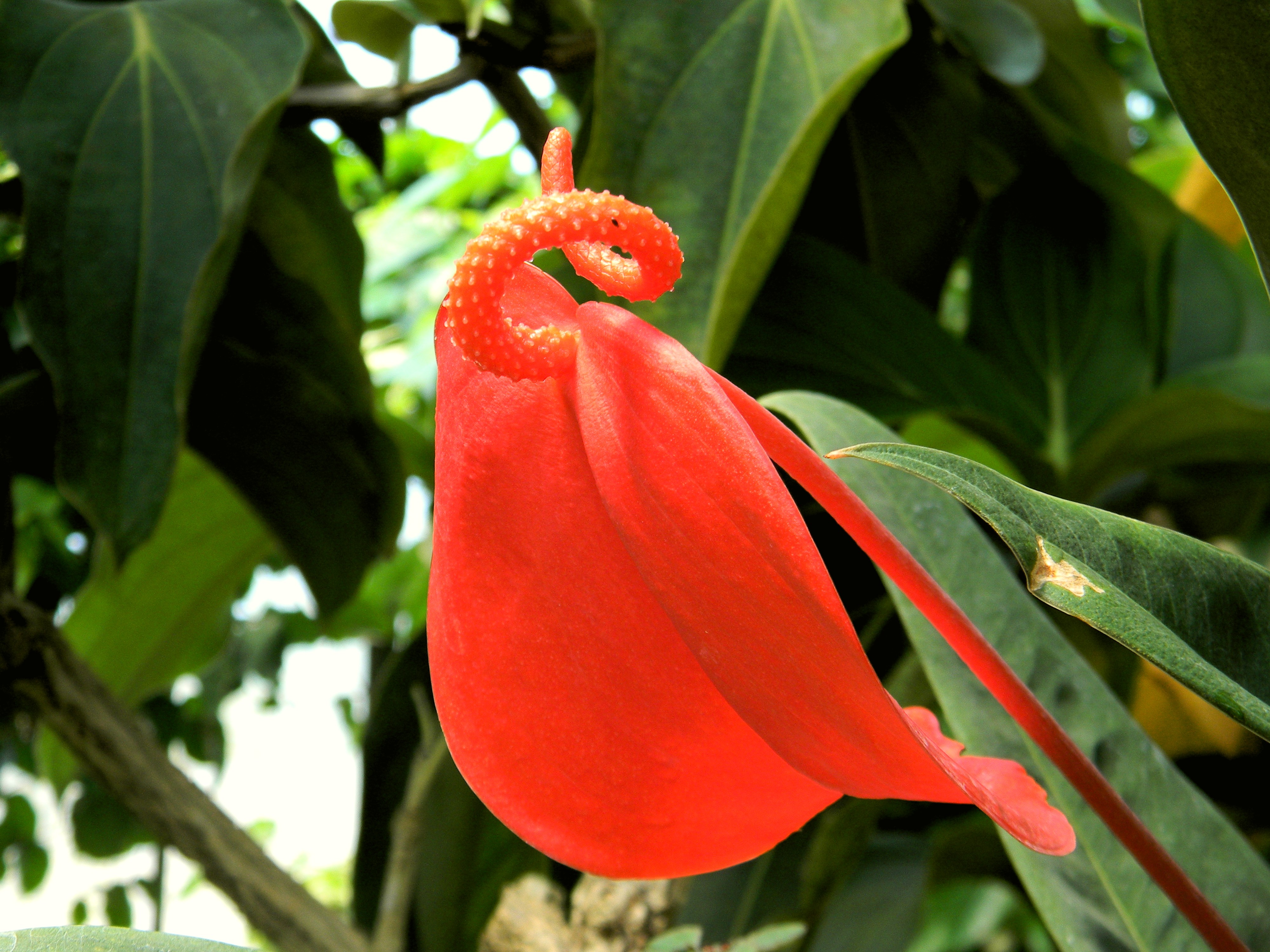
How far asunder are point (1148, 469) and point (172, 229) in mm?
578

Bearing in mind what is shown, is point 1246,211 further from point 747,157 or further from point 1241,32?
point 747,157

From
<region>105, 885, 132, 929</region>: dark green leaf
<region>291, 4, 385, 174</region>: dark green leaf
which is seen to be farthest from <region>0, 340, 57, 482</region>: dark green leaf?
<region>105, 885, 132, 929</region>: dark green leaf

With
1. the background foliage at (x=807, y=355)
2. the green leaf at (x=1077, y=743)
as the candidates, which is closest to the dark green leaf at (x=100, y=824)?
the background foliage at (x=807, y=355)

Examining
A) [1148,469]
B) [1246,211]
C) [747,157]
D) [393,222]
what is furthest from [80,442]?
[393,222]

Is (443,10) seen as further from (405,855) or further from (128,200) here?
(405,855)

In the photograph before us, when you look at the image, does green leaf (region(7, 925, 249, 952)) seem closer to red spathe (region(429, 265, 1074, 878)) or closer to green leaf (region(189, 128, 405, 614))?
red spathe (region(429, 265, 1074, 878))

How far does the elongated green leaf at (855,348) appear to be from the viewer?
1.75 ft

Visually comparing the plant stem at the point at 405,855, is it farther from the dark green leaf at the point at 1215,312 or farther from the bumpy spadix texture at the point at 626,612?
the dark green leaf at the point at 1215,312

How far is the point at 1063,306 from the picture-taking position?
640 millimetres

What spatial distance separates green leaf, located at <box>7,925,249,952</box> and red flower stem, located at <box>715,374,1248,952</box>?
0.12 meters

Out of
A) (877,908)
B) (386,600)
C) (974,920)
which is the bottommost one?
(974,920)

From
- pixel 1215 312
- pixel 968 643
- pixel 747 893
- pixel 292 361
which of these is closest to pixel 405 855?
pixel 747 893

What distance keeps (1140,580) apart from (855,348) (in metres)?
0.38

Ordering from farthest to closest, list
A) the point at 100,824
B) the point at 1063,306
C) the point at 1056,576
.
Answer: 1. the point at 100,824
2. the point at 1063,306
3. the point at 1056,576
